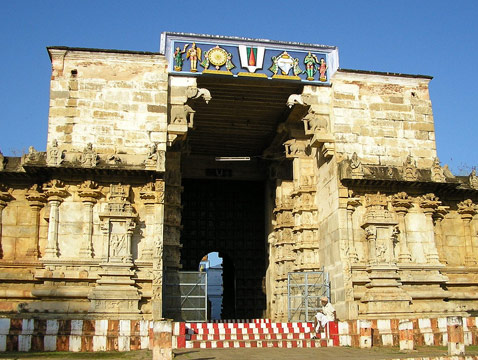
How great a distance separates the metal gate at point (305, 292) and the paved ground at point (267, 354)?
4072 millimetres

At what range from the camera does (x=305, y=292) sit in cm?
1828

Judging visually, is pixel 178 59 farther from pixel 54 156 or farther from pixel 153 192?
pixel 54 156

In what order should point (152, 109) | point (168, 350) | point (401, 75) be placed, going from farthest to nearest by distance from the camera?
point (401, 75) < point (152, 109) < point (168, 350)

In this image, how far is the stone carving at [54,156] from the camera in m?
16.2

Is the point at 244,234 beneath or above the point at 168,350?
above

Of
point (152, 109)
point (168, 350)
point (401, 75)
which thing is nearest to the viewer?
point (168, 350)

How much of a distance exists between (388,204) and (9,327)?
11188 mm

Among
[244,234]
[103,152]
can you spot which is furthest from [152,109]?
[244,234]

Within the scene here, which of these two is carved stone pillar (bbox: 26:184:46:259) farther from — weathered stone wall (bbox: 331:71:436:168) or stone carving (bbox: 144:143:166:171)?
weathered stone wall (bbox: 331:71:436:168)

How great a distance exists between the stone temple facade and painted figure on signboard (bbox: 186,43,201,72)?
0.10 ft

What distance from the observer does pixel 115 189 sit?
16.7m

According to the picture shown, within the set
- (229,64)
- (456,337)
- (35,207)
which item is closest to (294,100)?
(229,64)

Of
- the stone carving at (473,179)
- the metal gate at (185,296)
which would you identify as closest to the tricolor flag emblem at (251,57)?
the metal gate at (185,296)

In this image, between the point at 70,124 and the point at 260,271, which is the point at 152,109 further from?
the point at 260,271
